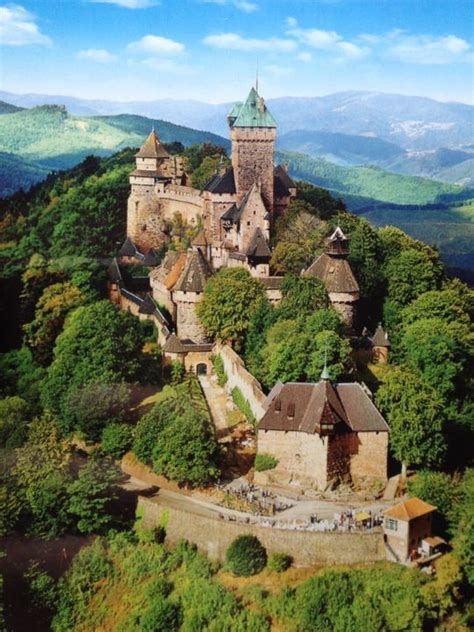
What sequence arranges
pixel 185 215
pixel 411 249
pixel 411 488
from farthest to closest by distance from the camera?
1. pixel 185 215
2. pixel 411 249
3. pixel 411 488

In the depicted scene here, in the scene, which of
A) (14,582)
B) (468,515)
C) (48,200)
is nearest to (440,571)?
(468,515)

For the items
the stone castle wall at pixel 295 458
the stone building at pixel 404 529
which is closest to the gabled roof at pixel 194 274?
the stone castle wall at pixel 295 458

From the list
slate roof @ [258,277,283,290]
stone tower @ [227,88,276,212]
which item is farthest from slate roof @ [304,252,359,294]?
stone tower @ [227,88,276,212]

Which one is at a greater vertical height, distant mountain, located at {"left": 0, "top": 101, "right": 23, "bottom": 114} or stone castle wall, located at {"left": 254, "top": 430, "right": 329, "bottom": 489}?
distant mountain, located at {"left": 0, "top": 101, "right": 23, "bottom": 114}

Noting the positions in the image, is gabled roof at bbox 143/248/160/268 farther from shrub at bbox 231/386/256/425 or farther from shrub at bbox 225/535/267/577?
shrub at bbox 225/535/267/577

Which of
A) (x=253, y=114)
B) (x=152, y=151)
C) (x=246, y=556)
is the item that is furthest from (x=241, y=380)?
(x=152, y=151)

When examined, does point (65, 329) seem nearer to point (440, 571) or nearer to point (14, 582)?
point (14, 582)

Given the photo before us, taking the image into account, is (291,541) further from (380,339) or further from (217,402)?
(380,339)
